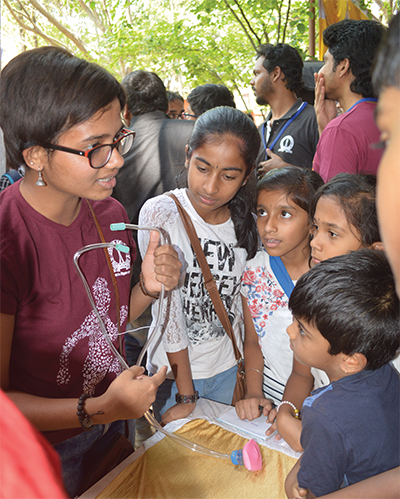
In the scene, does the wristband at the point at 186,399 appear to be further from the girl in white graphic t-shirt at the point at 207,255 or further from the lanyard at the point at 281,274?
the lanyard at the point at 281,274

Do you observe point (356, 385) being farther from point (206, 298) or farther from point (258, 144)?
point (258, 144)

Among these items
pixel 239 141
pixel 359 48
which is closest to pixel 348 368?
pixel 239 141

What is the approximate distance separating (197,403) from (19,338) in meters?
0.85

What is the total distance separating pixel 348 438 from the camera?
105 centimetres

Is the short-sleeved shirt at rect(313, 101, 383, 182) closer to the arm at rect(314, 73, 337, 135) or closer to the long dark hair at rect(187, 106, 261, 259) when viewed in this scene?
the long dark hair at rect(187, 106, 261, 259)

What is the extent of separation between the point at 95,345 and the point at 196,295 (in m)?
0.58

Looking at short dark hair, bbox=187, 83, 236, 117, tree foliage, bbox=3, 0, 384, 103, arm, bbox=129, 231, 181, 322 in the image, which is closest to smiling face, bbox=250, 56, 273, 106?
short dark hair, bbox=187, 83, 236, 117

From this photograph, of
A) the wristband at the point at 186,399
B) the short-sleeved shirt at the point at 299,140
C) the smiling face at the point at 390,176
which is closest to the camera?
the smiling face at the point at 390,176

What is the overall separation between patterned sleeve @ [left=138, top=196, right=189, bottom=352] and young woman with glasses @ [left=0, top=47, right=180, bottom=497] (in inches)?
16.0

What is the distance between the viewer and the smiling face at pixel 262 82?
3465mm

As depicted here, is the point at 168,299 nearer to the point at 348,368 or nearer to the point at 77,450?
the point at 77,450

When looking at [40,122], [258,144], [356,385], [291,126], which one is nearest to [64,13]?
[291,126]

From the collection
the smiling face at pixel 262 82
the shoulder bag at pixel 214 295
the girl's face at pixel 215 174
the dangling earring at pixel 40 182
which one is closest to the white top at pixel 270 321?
the shoulder bag at pixel 214 295

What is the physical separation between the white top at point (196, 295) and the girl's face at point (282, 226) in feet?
0.53
